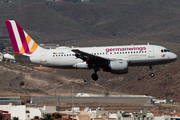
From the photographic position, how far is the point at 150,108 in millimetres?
144375

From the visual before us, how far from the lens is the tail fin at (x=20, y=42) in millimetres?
72500

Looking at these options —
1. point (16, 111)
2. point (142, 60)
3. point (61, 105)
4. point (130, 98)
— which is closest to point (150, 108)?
point (130, 98)

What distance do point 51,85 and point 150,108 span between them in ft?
117

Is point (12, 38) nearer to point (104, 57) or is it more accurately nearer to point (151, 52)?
point (104, 57)

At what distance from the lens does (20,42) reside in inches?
2872

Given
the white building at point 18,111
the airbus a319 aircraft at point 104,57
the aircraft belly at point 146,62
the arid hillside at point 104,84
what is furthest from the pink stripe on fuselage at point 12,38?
the arid hillside at point 104,84

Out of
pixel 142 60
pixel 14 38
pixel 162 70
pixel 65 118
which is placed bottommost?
pixel 65 118

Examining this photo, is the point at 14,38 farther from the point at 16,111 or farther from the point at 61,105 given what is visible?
the point at 61,105

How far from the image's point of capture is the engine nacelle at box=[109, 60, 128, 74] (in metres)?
66.5

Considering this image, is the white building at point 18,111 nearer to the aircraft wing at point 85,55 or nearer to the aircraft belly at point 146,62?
the aircraft wing at point 85,55

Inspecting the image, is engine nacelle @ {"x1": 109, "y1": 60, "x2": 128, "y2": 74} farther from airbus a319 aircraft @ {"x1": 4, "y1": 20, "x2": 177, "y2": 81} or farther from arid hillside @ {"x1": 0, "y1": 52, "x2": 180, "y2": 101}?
arid hillside @ {"x1": 0, "y1": 52, "x2": 180, "y2": 101}

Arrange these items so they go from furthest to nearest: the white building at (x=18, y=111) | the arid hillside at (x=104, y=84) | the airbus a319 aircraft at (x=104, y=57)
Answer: the arid hillside at (x=104, y=84), the white building at (x=18, y=111), the airbus a319 aircraft at (x=104, y=57)

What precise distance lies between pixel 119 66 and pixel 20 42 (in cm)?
1715

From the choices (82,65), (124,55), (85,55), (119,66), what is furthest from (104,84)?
(85,55)
